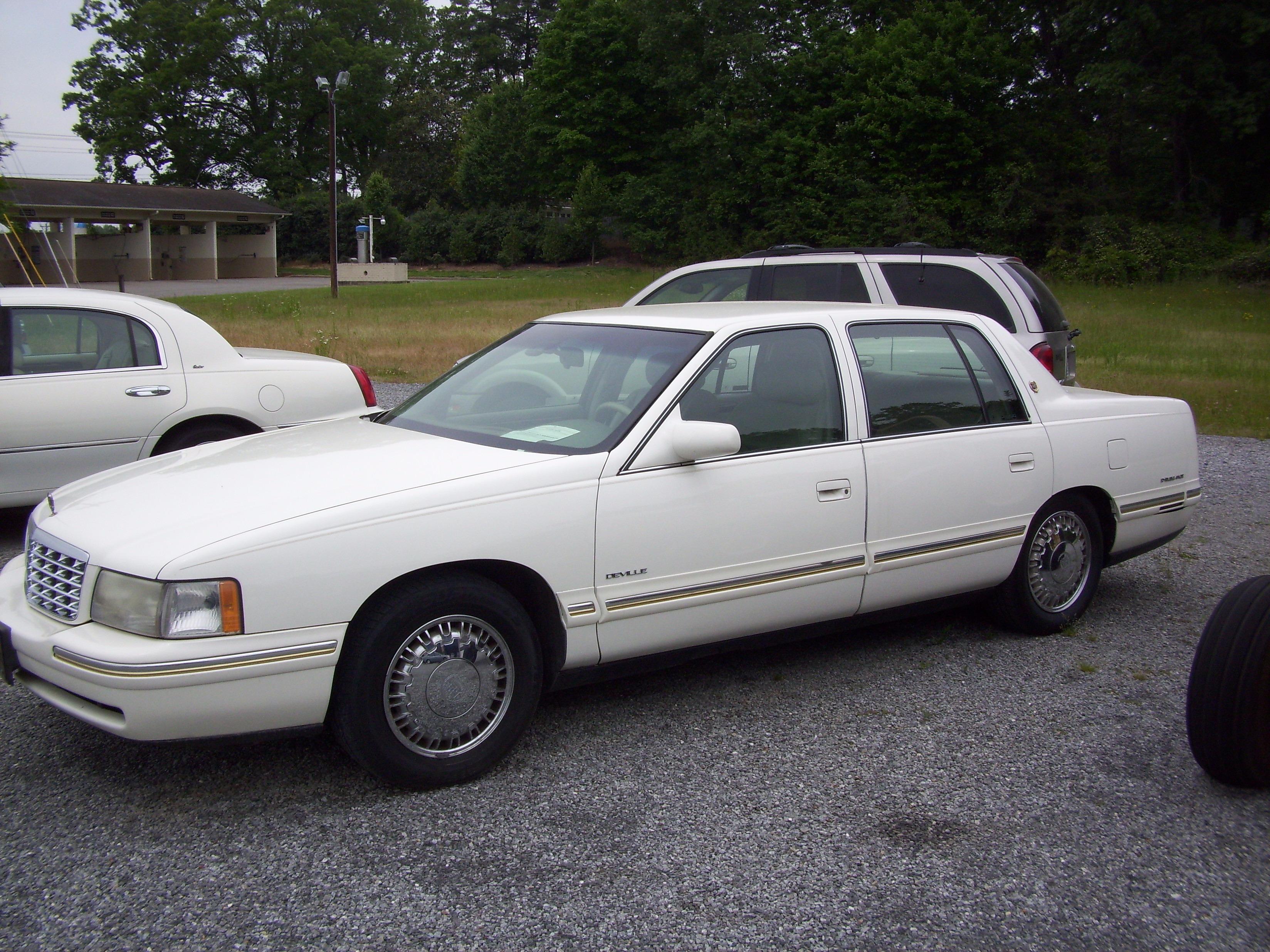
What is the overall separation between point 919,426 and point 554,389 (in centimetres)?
152

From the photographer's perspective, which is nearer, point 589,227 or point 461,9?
point 589,227

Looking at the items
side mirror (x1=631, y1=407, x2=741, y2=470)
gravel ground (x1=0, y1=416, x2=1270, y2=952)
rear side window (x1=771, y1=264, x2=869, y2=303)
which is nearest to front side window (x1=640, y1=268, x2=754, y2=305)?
rear side window (x1=771, y1=264, x2=869, y2=303)

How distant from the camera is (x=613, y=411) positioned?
412 cm

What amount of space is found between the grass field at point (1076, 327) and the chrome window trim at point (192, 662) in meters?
10.9

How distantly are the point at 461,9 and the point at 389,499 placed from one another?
83961 millimetres

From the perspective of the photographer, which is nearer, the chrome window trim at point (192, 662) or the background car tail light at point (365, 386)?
the chrome window trim at point (192, 662)

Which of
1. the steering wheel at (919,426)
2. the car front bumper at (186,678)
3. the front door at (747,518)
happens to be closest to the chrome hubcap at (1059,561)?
the steering wheel at (919,426)

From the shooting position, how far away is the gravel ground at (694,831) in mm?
2814

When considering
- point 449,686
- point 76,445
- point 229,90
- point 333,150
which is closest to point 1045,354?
point 449,686

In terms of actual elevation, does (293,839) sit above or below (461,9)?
below

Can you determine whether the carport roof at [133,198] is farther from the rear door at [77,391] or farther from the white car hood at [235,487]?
the white car hood at [235,487]

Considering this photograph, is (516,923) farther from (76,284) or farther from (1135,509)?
(76,284)

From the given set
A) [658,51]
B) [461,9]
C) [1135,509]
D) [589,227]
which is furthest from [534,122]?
[1135,509]

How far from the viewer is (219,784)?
3.57 metres
